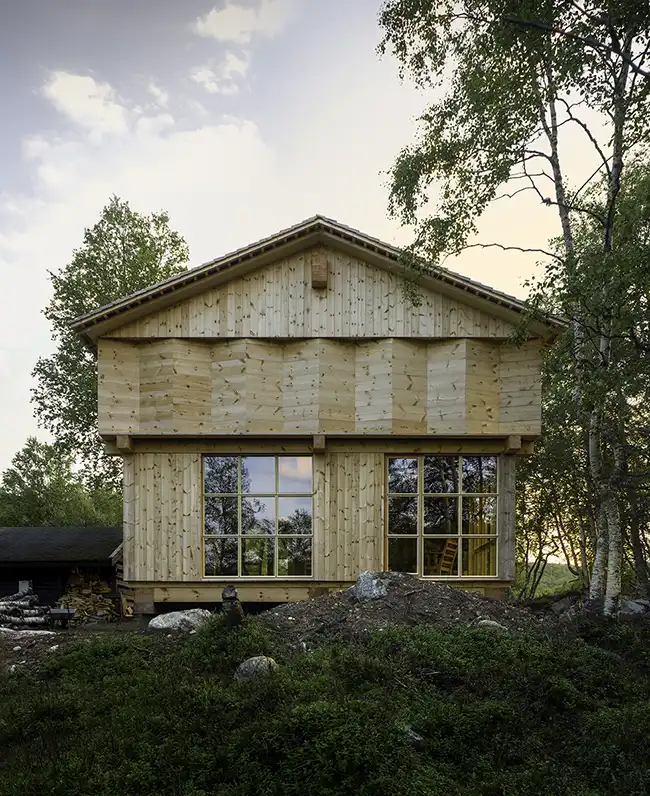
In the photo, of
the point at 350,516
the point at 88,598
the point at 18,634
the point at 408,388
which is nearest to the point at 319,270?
the point at 408,388

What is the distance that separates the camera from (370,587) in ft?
31.1

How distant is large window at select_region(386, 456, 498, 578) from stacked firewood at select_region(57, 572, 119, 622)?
24.1 feet

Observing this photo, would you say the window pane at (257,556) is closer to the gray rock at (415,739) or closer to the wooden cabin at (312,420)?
the wooden cabin at (312,420)

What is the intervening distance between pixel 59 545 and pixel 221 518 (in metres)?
6.25

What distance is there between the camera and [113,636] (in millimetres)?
8711

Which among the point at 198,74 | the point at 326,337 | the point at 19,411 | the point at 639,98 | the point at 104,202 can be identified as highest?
the point at 198,74

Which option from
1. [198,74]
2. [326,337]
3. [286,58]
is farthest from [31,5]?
[326,337]

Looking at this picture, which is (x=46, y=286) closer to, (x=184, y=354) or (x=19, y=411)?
(x=19, y=411)

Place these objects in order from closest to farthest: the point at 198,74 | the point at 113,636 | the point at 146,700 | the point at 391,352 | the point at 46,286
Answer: the point at 146,700 < the point at 113,636 < the point at 391,352 < the point at 198,74 < the point at 46,286

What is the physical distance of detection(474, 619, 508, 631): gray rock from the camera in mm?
8220

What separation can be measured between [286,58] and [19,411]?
1524 cm

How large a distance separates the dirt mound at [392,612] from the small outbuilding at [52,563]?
7111 millimetres

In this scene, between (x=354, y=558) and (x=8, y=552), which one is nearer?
(x=354, y=558)

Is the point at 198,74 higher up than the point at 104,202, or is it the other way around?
the point at 198,74
